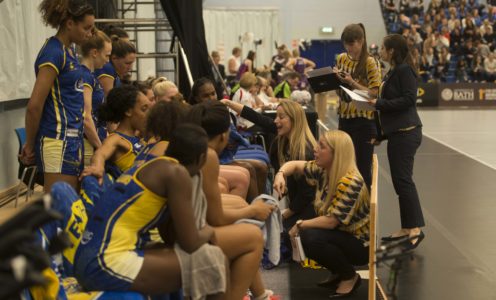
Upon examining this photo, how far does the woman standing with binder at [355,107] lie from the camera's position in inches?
293

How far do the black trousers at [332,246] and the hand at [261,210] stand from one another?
3.08 ft

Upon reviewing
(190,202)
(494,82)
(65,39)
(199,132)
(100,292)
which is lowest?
(494,82)

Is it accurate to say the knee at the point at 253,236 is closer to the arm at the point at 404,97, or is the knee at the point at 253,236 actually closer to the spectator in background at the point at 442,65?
the arm at the point at 404,97

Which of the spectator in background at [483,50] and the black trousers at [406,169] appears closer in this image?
the black trousers at [406,169]

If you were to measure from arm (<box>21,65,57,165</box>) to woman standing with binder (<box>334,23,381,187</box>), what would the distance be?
3621mm

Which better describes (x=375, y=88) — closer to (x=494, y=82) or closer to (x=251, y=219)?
(x=251, y=219)

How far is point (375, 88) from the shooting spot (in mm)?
7465

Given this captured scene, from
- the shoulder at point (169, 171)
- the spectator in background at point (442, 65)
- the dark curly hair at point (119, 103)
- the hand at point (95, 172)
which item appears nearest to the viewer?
the shoulder at point (169, 171)

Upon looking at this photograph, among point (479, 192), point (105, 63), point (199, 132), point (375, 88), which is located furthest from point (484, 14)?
point (199, 132)

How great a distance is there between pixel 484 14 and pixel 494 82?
672 cm

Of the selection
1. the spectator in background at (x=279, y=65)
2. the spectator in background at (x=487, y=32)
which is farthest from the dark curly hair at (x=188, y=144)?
the spectator in background at (x=487, y=32)

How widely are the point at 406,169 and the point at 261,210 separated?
9.21 ft

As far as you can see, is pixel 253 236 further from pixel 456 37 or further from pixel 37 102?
pixel 456 37

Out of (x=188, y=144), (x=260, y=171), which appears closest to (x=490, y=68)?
(x=260, y=171)
